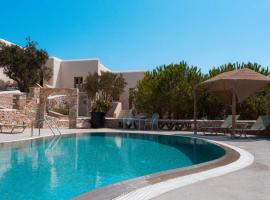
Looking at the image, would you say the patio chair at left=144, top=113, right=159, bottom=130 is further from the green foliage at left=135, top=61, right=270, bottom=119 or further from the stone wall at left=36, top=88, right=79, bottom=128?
the stone wall at left=36, top=88, right=79, bottom=128

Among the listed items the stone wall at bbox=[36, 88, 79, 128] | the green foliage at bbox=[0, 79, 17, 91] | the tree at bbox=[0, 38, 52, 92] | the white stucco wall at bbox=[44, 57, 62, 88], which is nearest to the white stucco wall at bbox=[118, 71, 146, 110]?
the white stucco wall at bbox=[44, 57, 62, 88]

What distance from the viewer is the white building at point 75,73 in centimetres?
3234

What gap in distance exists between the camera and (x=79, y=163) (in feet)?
25.7

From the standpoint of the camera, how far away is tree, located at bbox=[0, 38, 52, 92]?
2639cm

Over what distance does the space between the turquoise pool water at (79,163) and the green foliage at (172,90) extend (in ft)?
21.3

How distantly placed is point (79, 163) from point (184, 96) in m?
Answer: 12.4

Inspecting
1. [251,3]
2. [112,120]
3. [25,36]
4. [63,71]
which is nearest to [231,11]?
[251,3]

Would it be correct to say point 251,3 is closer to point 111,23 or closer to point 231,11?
point 231,11

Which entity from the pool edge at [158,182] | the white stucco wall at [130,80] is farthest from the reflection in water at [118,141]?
the white stucco wall at [130,80]

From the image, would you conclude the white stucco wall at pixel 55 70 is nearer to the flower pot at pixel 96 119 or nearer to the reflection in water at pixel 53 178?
the flower pot at pixel 96 119

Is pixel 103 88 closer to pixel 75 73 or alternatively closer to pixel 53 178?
pixel 75 73

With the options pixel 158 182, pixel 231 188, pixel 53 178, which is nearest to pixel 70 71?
pixel 53 178

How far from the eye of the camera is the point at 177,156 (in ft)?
31.1

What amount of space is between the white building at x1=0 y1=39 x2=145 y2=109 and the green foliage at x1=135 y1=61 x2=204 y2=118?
11824 mm
